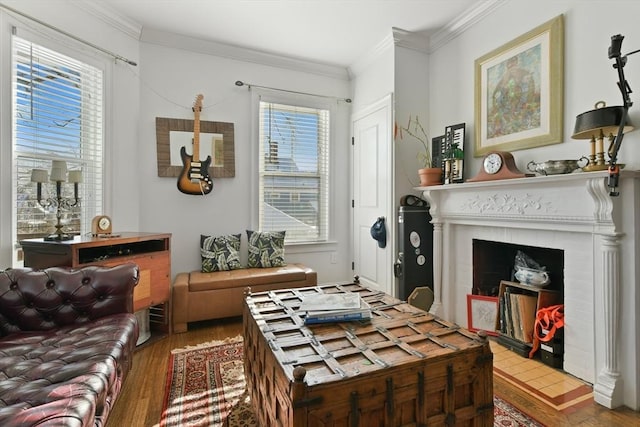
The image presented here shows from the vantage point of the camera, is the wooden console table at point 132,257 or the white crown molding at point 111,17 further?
the white crown molding at point 111,17

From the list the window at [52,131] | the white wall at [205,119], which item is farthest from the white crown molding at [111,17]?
the window at [52,131]

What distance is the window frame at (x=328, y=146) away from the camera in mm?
3641

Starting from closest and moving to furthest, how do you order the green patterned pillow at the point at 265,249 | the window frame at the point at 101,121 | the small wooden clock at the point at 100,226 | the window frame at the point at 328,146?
the window frame at the point at 101,121 < the small wooden clock at the point at 100,226 < the green patterned pillow at the point at 265,249 < the window frame at the point at 328,146

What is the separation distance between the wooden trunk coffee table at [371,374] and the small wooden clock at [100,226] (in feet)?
5.77

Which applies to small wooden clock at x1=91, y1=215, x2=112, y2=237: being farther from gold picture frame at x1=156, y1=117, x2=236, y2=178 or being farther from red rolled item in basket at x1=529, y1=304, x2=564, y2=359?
red rolled item in basket at x1=529, y1=304, x2=564, y2=359

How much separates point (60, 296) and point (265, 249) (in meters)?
1.92

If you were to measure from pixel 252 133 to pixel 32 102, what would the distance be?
1.89 meters

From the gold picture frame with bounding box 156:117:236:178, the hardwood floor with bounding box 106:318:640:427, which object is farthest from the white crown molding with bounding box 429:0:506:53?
the hardwood floor with bounding box 106:318:640:427

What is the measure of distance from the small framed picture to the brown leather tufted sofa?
2547mm

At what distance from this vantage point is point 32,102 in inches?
91.6

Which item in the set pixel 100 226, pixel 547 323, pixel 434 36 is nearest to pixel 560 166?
pixel 547 323

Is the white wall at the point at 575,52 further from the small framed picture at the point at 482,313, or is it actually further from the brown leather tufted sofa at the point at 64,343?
the brown leather tufted sofa at the point at 64,343

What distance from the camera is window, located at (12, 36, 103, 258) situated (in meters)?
2.26

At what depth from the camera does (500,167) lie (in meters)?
2.36
